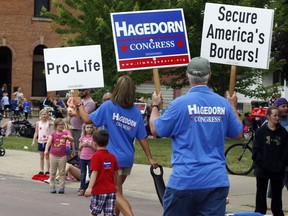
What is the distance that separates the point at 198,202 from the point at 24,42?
4515cm

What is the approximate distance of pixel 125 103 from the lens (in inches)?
381

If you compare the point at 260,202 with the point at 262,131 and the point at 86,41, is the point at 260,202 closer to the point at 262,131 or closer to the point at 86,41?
the point at 262,131

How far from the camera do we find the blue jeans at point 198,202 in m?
6.43

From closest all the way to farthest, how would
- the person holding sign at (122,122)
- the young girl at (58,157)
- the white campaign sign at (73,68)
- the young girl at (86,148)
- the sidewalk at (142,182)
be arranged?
the person holding sign at (122,122)
the white campaign sign at (73,68)
the sidewalk at (142,182)
the young girl at (86,148)
the young girl at (58,157)

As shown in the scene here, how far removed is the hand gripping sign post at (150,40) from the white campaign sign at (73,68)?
152 cm

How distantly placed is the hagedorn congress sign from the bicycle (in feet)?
22.1

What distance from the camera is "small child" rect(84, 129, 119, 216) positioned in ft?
31.3

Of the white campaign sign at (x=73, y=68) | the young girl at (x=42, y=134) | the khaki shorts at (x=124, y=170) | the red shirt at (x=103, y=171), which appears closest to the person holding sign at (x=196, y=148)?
the red shirt at (x=103, y=171)

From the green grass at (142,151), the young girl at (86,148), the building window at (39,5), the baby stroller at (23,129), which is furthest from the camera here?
the building window at (39,5)

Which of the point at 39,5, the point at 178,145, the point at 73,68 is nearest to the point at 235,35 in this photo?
the point at 73,68

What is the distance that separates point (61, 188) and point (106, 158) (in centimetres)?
525

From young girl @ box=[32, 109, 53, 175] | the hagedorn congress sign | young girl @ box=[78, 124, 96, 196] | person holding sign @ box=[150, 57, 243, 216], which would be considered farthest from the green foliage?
person holding sign @ box=[150, 57, 243, 216]

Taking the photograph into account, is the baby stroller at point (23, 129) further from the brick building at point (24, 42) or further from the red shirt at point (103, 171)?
Result: the red shirt at point (103, 171)

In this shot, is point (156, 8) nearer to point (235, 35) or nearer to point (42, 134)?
point (42, 134)
